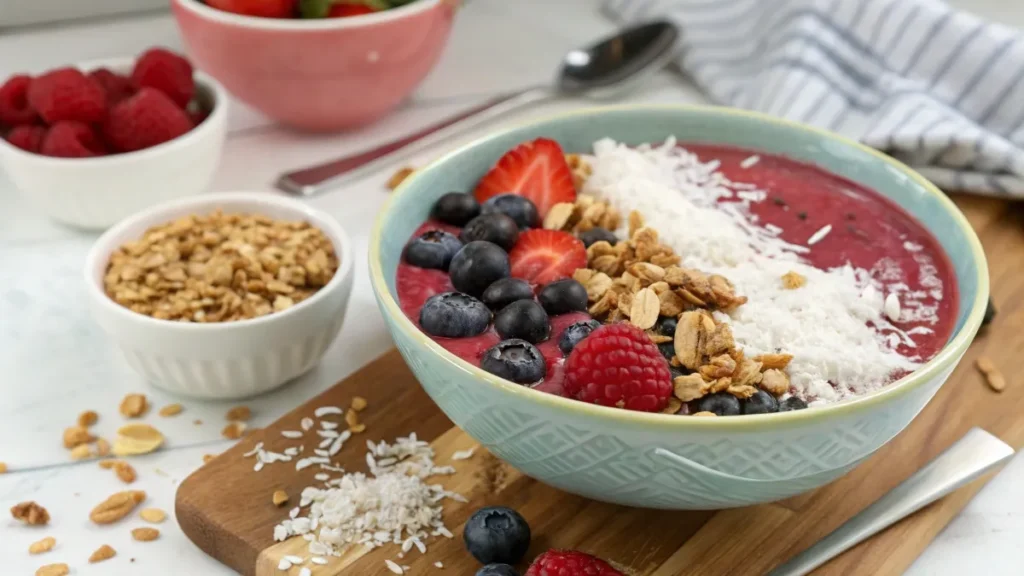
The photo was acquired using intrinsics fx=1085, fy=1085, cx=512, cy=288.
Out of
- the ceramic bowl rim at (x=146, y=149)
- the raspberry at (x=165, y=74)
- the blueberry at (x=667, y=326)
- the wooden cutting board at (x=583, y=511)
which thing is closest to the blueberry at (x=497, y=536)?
the wooden cutting board at (x=583, y=511)

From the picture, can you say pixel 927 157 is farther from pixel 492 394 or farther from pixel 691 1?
pixel 492 394

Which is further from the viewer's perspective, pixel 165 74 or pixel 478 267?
pixel 165 74

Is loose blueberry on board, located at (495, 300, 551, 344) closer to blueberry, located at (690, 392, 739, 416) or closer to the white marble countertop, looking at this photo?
blueberry, located at (690, 392, 739, 416)

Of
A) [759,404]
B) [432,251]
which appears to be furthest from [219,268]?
[759,404]

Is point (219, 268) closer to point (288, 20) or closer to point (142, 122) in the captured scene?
point (142, 122)

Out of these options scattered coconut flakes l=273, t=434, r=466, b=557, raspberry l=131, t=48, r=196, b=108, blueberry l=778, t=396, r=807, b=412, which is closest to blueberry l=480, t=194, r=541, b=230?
scattered coconut flakes l=273, t=434, r=466, b=557

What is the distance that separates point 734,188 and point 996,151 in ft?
1.79

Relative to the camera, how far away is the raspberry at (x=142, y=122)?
5.71 ft

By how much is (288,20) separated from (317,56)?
0.08 m

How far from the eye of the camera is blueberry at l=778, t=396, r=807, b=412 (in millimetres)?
1109

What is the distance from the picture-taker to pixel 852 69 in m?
2.13

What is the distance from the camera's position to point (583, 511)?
1235mm

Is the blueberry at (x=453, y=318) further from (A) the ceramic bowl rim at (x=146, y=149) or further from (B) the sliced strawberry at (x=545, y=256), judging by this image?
(A) the ceramic bowl rim at (x=146, y=149)

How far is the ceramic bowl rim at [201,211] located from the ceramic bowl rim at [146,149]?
186 mm
